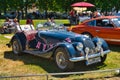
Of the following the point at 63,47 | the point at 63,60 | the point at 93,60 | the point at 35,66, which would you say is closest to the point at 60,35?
the point at 63,47

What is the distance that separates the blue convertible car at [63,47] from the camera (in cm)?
827

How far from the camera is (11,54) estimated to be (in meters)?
11.0

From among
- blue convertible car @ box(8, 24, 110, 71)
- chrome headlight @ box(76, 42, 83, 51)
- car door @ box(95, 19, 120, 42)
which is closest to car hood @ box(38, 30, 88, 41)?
blue convertible car @ box(8, 24, 110, 71)

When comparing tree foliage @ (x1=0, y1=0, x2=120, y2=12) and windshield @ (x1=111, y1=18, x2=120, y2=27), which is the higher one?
windshield @ (x1=111, y1=18, x2=120, y2=27)

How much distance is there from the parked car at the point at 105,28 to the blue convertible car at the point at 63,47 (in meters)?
2.85

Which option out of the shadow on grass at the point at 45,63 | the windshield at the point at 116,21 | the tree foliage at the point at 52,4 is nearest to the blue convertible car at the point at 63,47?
the shadow on grass at the point at 45,63

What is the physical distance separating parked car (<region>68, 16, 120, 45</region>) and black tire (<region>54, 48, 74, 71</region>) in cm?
417

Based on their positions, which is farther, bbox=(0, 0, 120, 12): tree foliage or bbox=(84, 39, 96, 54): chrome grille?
bbox=(0, 0, 120, 12): tree foliage

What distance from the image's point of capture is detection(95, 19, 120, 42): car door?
12.0m

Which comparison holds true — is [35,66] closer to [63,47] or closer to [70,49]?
[63,47]

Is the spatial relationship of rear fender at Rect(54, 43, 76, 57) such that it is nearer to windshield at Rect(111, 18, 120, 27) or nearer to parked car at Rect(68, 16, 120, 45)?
parked car at Rect(68, 16, 120, 45)

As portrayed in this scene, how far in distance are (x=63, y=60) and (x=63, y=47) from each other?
1.33ft

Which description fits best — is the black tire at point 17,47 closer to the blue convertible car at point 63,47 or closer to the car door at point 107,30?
the blue convertible car at point 63,47

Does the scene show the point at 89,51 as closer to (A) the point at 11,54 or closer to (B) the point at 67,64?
(B) the point at 67,64
